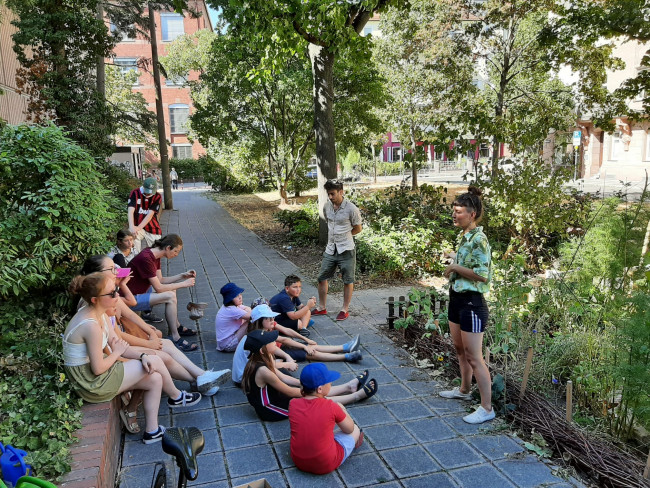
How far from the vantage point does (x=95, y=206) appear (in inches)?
185

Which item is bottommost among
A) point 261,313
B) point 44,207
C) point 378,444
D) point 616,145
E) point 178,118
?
point 378,444

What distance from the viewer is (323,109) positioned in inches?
404

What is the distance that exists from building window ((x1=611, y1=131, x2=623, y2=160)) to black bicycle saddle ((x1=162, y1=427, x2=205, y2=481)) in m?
37.8

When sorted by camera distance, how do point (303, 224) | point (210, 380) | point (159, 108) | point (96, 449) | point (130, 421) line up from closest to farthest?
point (96, 449) < point (130, 421) < point (210, 380) < point (303, 224) < point (159, 108)

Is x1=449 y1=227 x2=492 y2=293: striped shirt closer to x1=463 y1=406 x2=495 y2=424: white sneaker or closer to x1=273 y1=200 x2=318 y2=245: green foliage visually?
x1=463 y1=406 x2=495 y2=424: white sneaker

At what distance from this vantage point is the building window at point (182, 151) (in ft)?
160

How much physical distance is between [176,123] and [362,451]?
161ft

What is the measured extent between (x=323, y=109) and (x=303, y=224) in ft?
10.1

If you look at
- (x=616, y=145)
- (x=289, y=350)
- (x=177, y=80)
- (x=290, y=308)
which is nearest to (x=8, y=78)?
(x=290, y=308)

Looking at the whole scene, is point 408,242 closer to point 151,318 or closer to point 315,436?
point 151,318

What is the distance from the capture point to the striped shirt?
3705 mm

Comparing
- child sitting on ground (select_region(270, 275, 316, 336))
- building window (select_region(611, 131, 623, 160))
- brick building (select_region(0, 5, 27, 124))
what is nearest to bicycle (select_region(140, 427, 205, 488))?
child sitting on ground (select_region(270, 275, 316, 336))

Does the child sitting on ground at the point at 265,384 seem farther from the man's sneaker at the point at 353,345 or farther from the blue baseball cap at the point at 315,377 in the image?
the man's sneaker at the point at 353,345

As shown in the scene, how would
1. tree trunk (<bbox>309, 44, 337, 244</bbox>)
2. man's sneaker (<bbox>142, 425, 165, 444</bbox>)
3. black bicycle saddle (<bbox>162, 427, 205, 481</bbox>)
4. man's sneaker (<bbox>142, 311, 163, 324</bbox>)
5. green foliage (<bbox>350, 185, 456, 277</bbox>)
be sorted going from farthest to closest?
tree trunk (<bbox>309, 44, 337, 244</bbox>) < green foliage (<bbox>350, 185, 456, 277</bbox>) < man's sneaker (<bbox>142, 311, 163, 324</bbox>) < man's sneaker (<bbox>142, 425, 165, 444</bbox>) < black bicycle saddle (<bbox>162, 427, 205, 481</bbox>)
